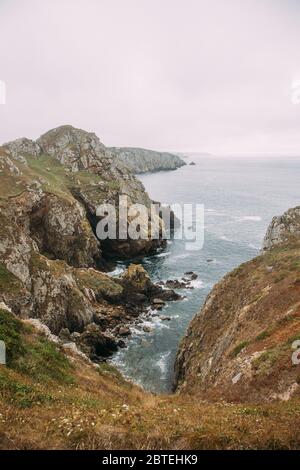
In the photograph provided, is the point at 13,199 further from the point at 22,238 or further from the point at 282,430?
the point at 282,430

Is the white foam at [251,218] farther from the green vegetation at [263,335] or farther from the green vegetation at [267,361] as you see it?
the green vegetation at [267,361]

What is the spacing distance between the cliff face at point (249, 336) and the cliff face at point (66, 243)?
17.1 m

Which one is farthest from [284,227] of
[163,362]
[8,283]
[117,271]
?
[8,283]

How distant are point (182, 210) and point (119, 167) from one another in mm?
38729

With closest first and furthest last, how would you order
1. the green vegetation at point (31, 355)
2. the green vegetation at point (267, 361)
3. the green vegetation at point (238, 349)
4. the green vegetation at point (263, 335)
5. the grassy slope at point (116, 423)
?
the grassy slope at point (116, 423)
the green vegetation at point (31, 355)
the green vegetation at point (267, 361)
the green vegetation at point (263, 335)
the green vegetation at point (238, 349)

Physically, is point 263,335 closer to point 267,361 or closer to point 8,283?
point 267,361

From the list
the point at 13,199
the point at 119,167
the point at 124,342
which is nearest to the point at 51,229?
the point at 13,199

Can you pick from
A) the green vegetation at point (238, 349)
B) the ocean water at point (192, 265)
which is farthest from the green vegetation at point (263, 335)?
the ocean water at point (192, 265)

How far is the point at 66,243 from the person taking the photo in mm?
80500

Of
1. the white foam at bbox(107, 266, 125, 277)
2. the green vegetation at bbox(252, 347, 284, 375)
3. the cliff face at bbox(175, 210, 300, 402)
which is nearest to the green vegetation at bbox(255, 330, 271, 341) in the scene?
the cliff face at bbox(175, 210, 300, 402)

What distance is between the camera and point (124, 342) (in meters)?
53.7

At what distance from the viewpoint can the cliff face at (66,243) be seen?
51.0m

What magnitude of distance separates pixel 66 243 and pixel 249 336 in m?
56.8

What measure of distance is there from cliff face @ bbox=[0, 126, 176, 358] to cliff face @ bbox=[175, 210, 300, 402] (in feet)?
56.2
